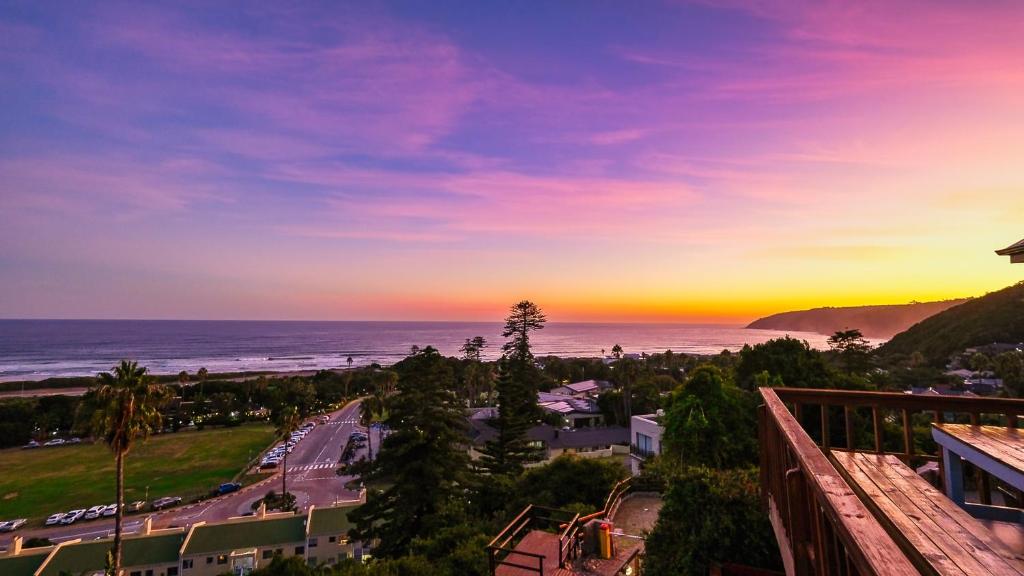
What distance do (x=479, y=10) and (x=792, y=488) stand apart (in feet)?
60.2

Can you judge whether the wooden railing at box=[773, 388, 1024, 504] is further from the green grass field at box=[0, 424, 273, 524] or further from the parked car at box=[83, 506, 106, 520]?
the parked car at box=[83, 506, 106, 520]

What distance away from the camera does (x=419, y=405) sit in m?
20.7

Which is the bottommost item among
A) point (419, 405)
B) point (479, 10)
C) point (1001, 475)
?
point (419, 405)

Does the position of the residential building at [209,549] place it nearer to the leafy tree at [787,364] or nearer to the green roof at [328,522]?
the green roof at [328,522]

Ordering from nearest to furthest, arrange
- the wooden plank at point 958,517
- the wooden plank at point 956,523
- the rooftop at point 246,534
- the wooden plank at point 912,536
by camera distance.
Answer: the wooden plank at point 912,536
the wooden plank at point 956,523
the wooden plank at point 958,517
the rooftop at point 246,534

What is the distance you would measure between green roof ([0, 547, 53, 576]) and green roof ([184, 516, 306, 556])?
6144 mm

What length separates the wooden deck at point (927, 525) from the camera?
4.75 ft

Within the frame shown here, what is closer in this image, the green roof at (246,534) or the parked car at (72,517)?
the green roof at (246,534)

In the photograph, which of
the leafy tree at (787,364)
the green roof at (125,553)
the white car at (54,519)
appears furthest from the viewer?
the white car at (54,519)

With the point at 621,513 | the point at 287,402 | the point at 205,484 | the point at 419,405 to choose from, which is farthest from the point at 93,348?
the point at 621,513

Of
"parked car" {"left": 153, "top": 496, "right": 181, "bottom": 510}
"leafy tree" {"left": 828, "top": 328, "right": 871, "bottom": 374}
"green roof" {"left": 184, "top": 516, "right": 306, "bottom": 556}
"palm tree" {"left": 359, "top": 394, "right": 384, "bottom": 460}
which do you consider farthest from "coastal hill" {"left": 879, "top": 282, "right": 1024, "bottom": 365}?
"parked car" {"left": 153, "top": 496, "right": 181, "bottom": 510}

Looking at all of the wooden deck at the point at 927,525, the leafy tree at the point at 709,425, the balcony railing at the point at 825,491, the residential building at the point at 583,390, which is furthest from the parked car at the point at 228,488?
the residential building at the point at 583,390

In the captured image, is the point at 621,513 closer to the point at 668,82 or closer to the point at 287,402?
the point at 668,82

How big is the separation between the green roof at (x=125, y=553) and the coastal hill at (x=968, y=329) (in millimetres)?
101965
